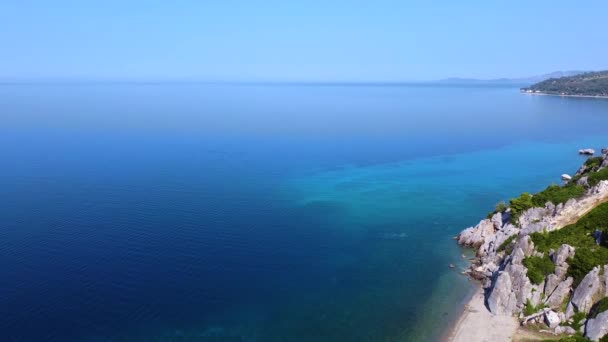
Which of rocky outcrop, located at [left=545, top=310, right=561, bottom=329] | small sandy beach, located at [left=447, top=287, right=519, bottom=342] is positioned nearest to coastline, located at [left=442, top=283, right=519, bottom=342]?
small sandy beach, located at [left=447, top=287, right=519, bottom=342]

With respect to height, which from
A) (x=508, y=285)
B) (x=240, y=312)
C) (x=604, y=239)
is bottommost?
(x=240, y=312)

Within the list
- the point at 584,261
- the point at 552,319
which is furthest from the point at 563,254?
the point at 552,319

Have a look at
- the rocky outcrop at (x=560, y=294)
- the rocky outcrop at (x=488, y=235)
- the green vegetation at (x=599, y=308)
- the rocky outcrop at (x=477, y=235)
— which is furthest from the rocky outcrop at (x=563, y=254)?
the rocky outcrop at (x=477, y=235)

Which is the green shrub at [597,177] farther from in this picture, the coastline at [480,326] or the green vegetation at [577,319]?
the coastline at [480,326]

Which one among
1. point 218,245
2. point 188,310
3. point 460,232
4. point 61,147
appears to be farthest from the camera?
point 61,147

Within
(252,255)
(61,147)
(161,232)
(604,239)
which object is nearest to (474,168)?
(604,239)

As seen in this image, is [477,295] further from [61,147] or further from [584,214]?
[61,147]

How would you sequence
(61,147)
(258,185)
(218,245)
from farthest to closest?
(61,147), (258,185), (218,245)

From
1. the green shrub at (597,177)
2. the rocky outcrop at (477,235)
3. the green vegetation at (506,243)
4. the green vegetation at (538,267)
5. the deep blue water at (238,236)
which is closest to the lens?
the deep blue water at (238,236)

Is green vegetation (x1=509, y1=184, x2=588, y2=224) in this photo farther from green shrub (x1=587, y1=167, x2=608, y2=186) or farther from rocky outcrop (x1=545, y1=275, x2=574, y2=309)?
rocky outcrop (x1=545, y1=275, x2=574, y2=309)
